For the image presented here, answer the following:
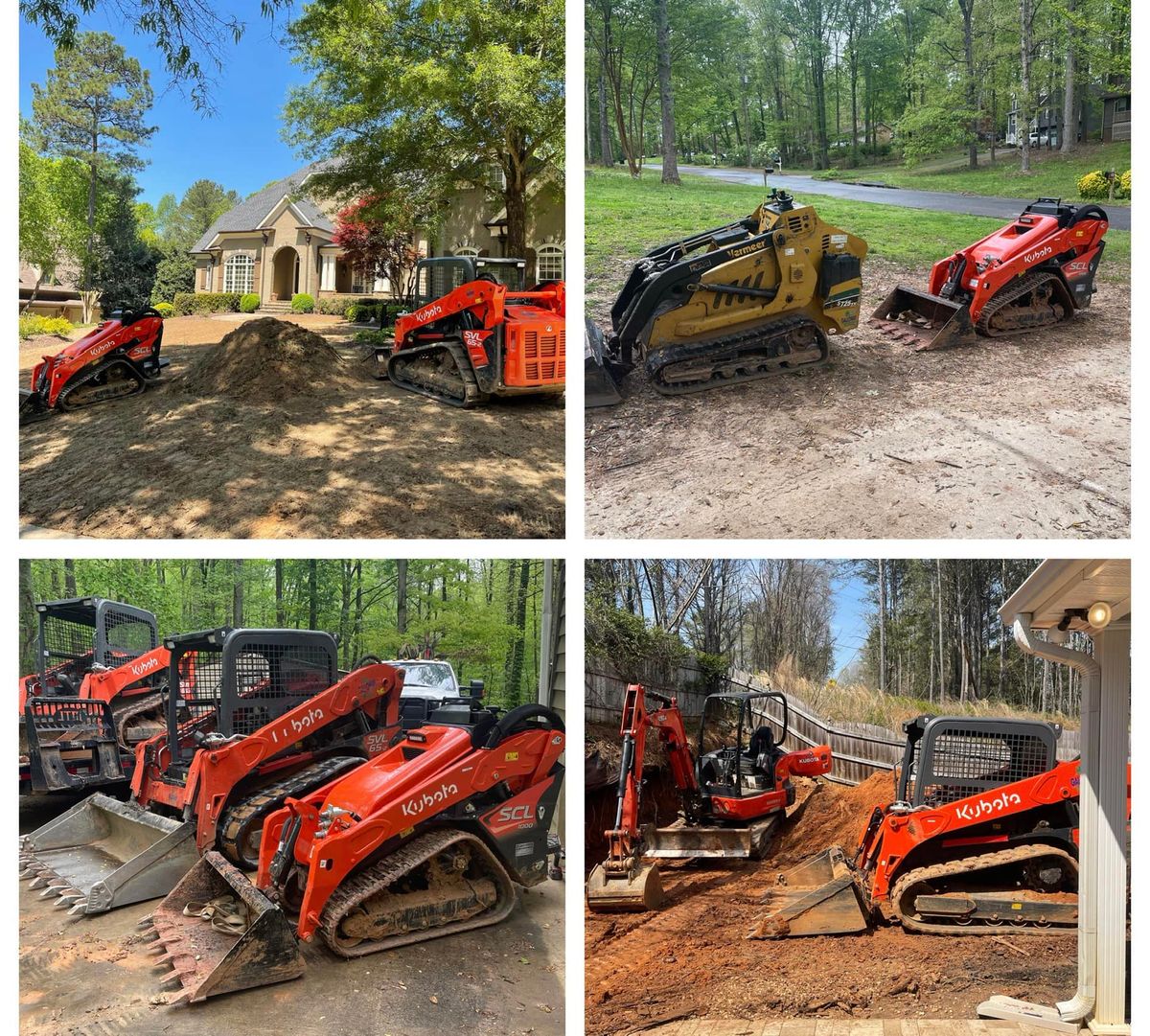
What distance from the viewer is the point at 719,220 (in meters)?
9.27

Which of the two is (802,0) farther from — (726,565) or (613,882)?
Result: (613,882)

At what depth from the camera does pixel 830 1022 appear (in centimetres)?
462

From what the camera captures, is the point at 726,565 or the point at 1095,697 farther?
the point at 726,565

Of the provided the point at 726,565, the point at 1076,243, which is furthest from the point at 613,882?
the point at 1076,243

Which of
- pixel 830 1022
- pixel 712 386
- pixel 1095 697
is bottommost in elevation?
pixel 830 1022

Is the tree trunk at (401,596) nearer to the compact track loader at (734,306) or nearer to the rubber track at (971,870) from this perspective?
the compact track loader at (734,306)

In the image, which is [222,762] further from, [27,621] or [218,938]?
[27,621]

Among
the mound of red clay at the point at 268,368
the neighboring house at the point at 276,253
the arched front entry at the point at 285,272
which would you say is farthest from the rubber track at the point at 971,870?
the arched front entry at the point at 285,272

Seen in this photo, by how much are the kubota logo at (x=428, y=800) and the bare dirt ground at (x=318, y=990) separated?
65 centimetres

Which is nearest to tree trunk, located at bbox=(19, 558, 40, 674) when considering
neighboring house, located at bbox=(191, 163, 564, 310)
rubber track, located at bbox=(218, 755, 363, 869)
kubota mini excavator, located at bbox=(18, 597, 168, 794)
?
kubota mini excavator, located at bbox=(18, 597, 168, 794)

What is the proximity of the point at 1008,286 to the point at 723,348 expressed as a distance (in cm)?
257

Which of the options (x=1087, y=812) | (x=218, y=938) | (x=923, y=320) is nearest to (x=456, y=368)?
→ (x=923, y=320)

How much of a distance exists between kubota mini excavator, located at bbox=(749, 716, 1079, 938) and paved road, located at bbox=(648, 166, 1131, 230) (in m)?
6.57

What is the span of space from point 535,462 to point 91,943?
13.0 feet
